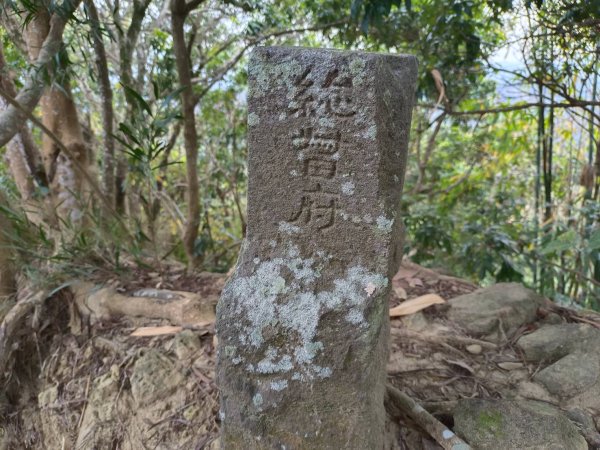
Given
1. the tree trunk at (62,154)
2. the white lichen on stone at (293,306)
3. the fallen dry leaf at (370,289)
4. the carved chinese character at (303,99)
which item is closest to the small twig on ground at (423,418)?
the white lichen on stone at (293,306)

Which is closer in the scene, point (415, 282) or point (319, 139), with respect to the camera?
point (319, 139)

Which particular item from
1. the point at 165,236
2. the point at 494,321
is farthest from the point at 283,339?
the point at 165,236

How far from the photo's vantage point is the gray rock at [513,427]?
1.50m

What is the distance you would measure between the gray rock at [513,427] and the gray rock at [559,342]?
1.44 ft

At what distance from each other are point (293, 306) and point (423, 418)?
673 millimetres

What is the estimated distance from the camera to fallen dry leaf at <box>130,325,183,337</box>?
2303 millimetres

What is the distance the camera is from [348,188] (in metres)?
1.38

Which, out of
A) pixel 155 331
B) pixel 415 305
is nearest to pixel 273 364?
pixel 155 331

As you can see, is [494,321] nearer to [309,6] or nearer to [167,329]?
[167,329]

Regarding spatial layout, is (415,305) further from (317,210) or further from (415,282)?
(317,210)

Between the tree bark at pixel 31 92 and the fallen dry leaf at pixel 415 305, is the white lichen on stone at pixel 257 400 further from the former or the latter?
the tree bark at pixel 31 92

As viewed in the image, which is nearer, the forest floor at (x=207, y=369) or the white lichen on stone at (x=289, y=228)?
the white lichen on stone at (x=289, y=228)

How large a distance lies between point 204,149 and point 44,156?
2339 millimetres

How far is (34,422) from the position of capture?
228cm
